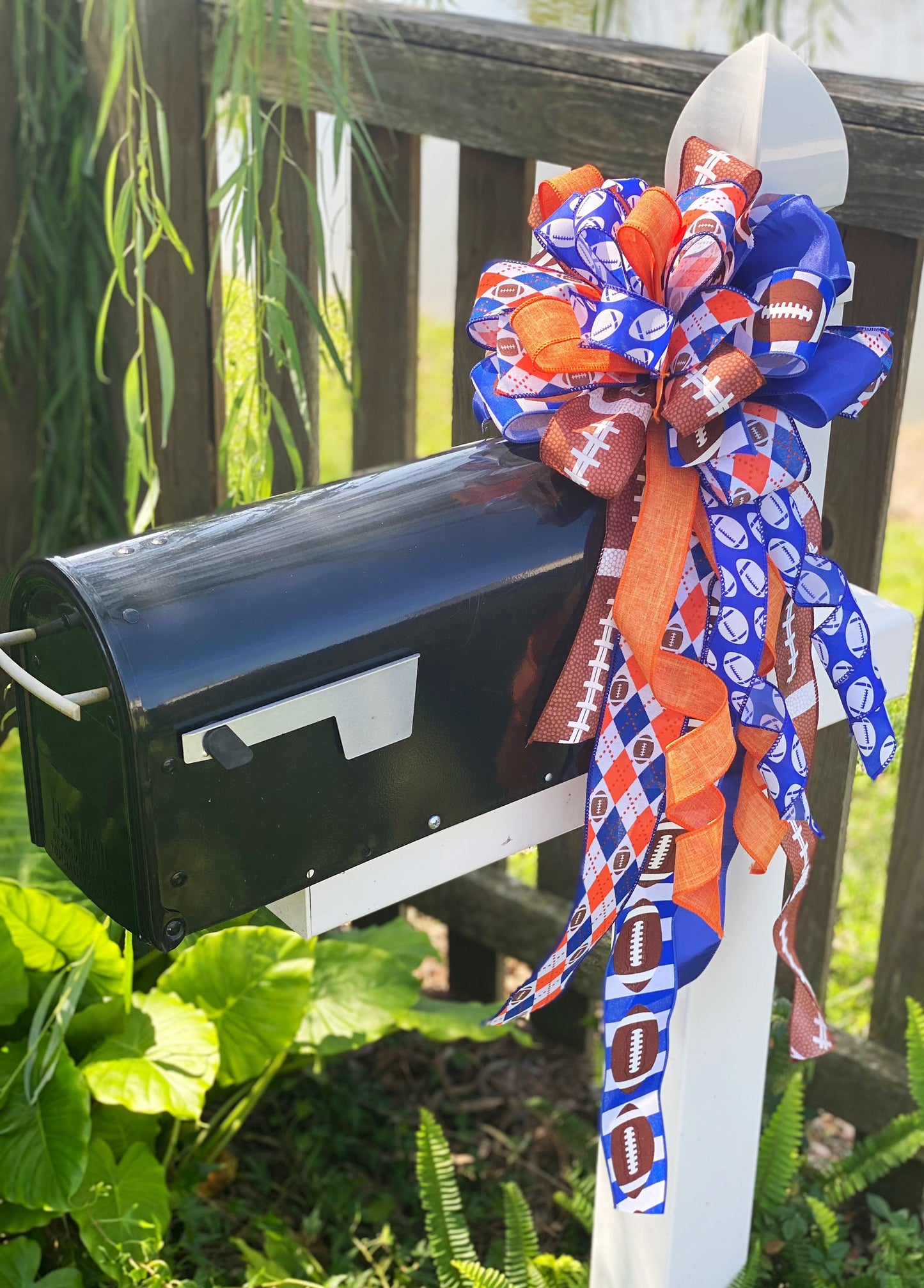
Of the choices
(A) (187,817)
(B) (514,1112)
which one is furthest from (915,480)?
(A) (187,817)

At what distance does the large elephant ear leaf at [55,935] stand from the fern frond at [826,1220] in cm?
80

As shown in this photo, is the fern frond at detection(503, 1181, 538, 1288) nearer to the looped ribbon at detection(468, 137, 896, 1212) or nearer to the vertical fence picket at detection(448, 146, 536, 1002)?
the looped ribbon at detection(468, 137, 896, 1212)

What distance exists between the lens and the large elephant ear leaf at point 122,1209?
1.36 meters

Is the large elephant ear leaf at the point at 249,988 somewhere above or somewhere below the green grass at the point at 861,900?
above

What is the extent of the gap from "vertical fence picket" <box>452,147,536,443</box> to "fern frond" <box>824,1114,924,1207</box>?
0.94 meters

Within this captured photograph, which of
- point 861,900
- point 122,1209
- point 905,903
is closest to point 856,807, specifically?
point 861,900

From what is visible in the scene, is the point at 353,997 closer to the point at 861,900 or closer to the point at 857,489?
the point at 857,489

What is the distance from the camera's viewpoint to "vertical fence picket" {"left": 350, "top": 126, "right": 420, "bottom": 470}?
1.71m

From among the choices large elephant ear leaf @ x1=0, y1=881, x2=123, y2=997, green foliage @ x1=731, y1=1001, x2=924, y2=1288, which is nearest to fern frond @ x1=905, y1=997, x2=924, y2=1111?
green foliage @ x1=731, y1=1001, x2=924, y2=1288

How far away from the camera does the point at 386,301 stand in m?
1.79

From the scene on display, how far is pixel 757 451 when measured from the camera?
0.91 metres

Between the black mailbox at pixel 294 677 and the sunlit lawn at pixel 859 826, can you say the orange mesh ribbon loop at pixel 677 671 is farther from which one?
the sunlit lawn at pixel 859 826

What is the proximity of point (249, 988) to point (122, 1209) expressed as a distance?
261mm

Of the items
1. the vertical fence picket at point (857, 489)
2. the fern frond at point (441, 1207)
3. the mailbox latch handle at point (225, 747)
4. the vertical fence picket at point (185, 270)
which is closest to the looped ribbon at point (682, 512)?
the mailbox latch handle at point (225, 747)
